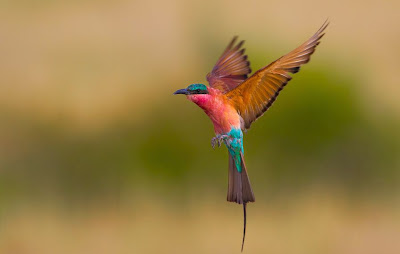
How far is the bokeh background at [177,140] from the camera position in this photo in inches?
167

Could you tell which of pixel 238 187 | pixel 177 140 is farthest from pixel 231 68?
pixel 177 140

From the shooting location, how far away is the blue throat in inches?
64.9

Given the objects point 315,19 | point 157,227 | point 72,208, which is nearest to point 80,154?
point 72,208

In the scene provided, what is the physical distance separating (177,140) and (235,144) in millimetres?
2644

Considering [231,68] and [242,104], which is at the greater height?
[231,68]

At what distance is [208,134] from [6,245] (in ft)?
3.88

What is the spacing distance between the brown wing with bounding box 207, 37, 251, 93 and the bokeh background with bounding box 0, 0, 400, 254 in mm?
2055

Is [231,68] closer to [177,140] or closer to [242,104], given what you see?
[242,104]

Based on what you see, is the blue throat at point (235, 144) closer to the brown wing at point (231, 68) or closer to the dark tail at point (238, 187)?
the dark tail at point (238, 187)

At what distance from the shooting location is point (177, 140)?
4.31 metres

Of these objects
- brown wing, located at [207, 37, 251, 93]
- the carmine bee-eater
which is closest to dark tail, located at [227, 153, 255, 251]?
the carmine bee-eater

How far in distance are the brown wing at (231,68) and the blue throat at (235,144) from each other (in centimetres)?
30

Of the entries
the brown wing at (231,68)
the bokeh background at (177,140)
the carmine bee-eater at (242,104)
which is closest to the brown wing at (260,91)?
the carmine bee-eater at (242,104)

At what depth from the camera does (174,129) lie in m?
4.30
